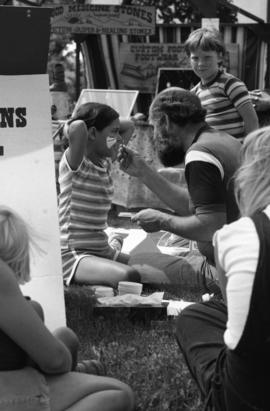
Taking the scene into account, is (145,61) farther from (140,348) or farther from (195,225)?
(140,348)

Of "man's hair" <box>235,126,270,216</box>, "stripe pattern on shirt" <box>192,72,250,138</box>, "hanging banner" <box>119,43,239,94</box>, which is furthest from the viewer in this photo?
"hanging banner" <box>119,43,239,94</box>

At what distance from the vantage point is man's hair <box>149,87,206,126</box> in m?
3.69

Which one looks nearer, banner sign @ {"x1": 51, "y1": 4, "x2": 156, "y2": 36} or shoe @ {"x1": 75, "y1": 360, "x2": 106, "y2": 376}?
shoe @ {"x1": 75, "y1": 360, "x2": 106, "y2": 376}

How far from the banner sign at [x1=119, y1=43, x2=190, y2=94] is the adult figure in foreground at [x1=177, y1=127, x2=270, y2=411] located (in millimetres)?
9226

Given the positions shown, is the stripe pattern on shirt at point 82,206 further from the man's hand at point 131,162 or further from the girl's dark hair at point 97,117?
the man's hand at point 131,162

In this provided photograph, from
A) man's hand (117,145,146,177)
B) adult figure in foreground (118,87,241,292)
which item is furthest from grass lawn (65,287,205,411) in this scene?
man's hand (117,145,146,177)

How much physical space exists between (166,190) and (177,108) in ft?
1.76

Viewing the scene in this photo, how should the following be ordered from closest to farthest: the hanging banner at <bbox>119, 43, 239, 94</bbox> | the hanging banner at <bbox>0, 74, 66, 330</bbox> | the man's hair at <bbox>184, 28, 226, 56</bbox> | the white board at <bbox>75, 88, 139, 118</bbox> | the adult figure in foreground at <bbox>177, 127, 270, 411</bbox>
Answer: the adult figure in foreground at <bbox>177, 127, 270, 411</bbox> → the hanging banner at <bbox>0, 74, 66, 330</bbox> → the man's hair at <bbox>184, 28, 226, 56</bbox> → the white board at <bbox>75, 88, 139, 118</bbox> → the hanging banner at <bbox>119, 43, 239, 94</bbox>

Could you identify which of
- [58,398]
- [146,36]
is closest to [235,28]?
[146,36]

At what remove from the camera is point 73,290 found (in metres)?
4.18

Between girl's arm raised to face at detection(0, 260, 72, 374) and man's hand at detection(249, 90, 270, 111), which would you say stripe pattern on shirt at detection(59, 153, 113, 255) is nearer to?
girl's arm raised to face at detection(0, 260, 72, 374)

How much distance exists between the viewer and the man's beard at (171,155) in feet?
12.4

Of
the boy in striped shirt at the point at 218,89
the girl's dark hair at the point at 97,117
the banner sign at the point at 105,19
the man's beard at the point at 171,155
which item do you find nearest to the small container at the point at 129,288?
the man's beard at the point at 171,155

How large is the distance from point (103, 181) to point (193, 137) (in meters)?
0.87
